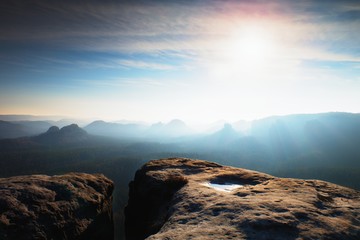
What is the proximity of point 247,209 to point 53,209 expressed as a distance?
12729 mm

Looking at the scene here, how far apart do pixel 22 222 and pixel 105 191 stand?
904 cm

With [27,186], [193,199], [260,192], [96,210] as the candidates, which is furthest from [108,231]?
[260,192]

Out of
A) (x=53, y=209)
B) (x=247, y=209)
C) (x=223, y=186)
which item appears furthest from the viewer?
(x=223, y=186)

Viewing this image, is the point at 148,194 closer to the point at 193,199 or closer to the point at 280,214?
the point at 193,199

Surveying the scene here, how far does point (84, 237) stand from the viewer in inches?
675

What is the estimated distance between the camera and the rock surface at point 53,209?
13875 millimetres

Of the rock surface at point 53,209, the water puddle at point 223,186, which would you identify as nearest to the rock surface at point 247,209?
the water puddle at point 223,186

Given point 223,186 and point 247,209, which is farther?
point 223,186

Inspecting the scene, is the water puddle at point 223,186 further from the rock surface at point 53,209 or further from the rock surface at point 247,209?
the rock surface at point 53,209

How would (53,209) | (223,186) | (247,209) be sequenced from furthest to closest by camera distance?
(223,186)
(53,209)
(247,209)

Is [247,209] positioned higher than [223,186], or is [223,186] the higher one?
[247,209]

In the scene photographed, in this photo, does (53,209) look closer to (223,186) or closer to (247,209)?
(223,186)

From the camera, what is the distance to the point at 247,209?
12.1 m

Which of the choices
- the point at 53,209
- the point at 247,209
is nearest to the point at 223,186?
the point at 247,209
